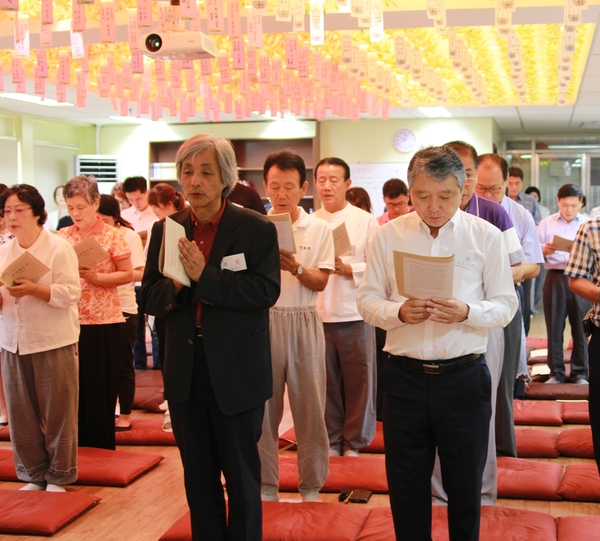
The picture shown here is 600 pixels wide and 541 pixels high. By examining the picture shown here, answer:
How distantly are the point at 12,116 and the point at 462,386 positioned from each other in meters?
11.0

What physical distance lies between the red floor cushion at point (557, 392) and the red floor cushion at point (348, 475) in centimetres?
Result: 220

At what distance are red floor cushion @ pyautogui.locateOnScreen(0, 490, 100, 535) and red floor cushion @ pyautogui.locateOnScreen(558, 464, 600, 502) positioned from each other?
229 centimetres

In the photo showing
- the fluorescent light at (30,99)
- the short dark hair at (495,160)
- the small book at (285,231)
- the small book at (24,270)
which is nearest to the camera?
the small book at (285,231)

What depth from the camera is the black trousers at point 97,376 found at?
4422 mm

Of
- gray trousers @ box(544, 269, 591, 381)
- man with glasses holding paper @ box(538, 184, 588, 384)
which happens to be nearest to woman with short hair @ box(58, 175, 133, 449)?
man with glasses holding paper @ box(538, 184, 588, 384)

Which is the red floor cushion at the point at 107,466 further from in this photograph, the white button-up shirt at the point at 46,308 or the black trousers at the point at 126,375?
the white button-up shirt at the point at 46,308

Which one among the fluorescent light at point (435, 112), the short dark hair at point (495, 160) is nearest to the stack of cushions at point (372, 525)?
the short dark hair at point (495, 160)

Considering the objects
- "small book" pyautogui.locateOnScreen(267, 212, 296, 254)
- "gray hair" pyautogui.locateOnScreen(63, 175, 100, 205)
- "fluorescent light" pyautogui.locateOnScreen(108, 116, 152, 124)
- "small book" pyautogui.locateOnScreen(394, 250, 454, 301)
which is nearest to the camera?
"small book" pyautogui.locateOnScreen(394, 250, 454, 301)

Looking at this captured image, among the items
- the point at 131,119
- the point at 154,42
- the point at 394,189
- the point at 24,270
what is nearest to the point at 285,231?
the point at 24,270

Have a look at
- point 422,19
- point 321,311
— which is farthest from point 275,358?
point 422,19

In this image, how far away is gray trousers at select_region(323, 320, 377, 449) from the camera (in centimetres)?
440

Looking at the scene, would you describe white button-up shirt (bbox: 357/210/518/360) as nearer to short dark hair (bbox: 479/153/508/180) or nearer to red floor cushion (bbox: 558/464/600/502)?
short dark hair (bbox: 479/153/508/180)

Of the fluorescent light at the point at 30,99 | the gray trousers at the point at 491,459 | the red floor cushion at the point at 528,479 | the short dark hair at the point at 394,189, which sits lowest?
the red floor cushion at the point at 528,479

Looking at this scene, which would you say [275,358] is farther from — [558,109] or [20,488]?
[558,109]
